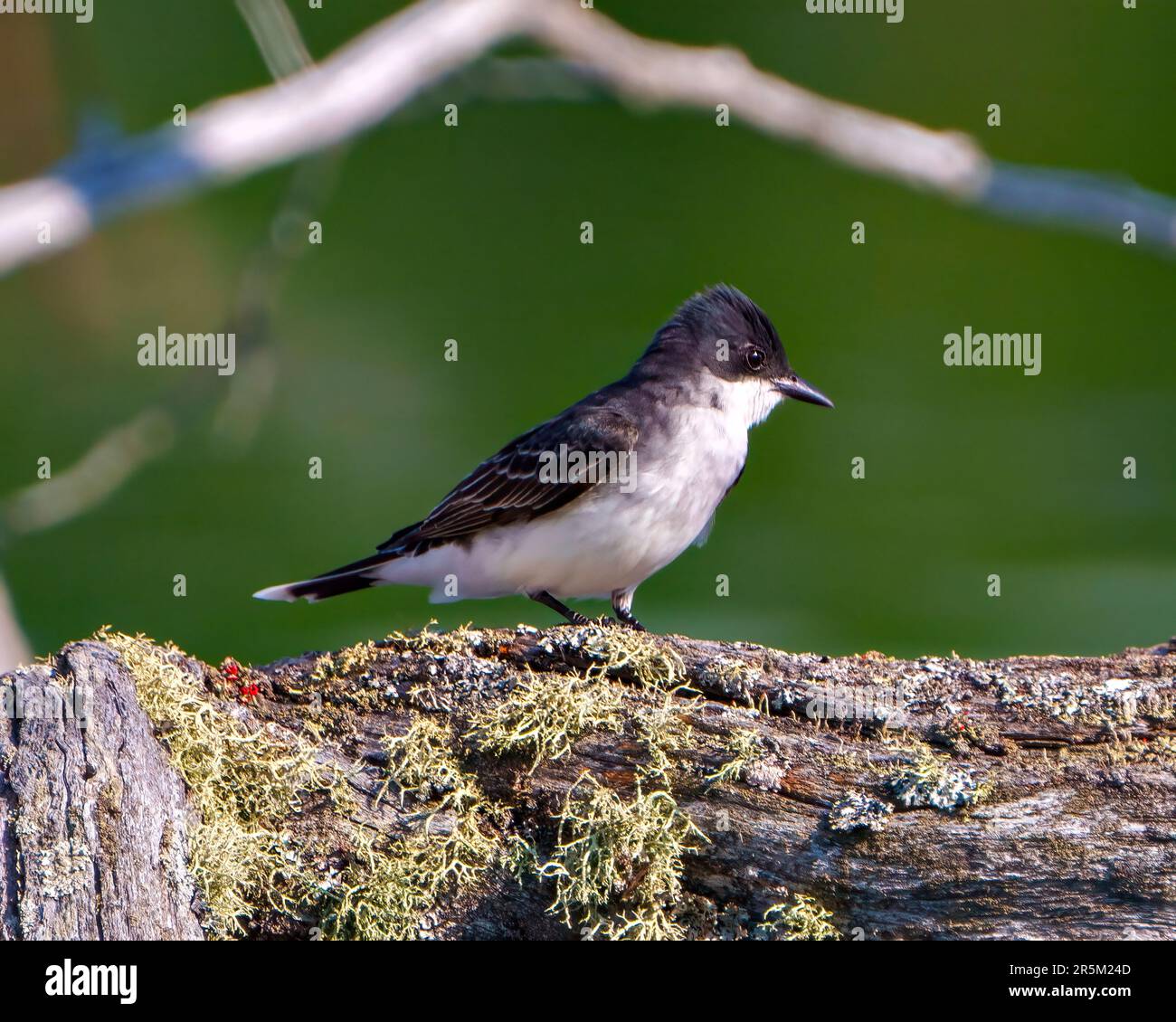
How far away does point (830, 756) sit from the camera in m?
2.99

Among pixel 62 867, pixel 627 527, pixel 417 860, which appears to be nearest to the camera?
pixel 62 867

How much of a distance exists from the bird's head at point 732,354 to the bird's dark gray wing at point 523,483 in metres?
0.49

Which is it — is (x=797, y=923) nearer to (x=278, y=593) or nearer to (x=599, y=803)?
(x=599, y=803)

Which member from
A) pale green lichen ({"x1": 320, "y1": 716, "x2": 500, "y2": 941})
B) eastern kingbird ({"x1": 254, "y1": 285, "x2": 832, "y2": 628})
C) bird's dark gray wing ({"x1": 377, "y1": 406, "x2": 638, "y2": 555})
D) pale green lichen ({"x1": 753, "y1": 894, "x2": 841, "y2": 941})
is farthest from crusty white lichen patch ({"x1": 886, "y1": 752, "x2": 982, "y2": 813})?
bird's dark gray wing ({"x1": 377, "y1": 406, "x2": 638, "y2": 555})

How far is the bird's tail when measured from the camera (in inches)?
206

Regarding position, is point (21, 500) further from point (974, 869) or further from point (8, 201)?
point (974, 869)

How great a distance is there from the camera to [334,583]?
533 centimetres

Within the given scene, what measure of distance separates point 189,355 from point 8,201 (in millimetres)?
1125

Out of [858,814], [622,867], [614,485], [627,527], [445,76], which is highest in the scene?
[445,76]

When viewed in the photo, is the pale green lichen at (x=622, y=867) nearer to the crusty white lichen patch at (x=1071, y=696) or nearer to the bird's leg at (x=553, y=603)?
the crusty white lichen patch at (x=1071, y=696)

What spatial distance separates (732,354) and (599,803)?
277 centimetres

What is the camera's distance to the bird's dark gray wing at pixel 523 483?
16.2 ft

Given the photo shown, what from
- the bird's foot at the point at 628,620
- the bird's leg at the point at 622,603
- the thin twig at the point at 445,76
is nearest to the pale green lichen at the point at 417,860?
the bird's foot at the point at 628,620

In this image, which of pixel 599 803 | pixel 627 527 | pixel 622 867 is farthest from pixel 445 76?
pixel 622 867
